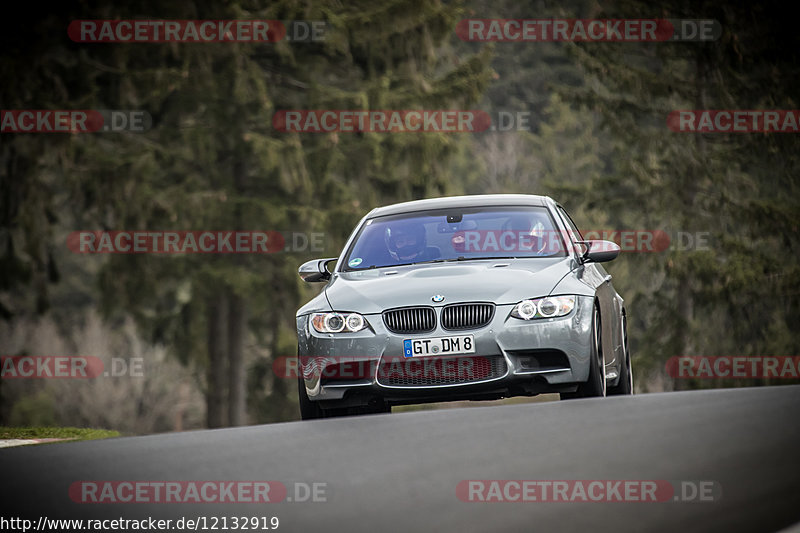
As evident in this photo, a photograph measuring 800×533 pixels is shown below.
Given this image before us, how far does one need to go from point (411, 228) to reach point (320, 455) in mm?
3694

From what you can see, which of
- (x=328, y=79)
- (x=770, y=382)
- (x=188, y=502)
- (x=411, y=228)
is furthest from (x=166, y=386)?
(x=188, y=502)

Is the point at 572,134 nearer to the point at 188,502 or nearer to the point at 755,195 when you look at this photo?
the point at 755,195

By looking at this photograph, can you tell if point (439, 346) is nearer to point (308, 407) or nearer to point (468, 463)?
point (308, 407)

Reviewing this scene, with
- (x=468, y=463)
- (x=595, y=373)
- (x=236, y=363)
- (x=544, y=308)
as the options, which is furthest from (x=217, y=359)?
(x=468, y=463)

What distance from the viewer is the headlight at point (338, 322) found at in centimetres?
952

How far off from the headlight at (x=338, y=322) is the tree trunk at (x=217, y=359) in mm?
20541

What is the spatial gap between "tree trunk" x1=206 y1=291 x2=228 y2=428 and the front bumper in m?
20.9

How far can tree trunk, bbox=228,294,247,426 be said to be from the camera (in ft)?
99.5

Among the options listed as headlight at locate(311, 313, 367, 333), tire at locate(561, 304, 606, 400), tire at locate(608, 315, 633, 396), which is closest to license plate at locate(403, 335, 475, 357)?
headlight at locate(311, 313, 367, 333)

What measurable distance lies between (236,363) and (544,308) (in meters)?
21.9

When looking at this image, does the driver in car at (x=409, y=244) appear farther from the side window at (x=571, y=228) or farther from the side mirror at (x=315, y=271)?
the side window at (x=571, y=228)

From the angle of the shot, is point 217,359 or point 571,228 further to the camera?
point 217,359

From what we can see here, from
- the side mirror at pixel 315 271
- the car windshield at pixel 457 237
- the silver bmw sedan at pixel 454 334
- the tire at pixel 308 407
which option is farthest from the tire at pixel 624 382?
the tire at pixel 308 407

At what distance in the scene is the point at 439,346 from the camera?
9305mm
